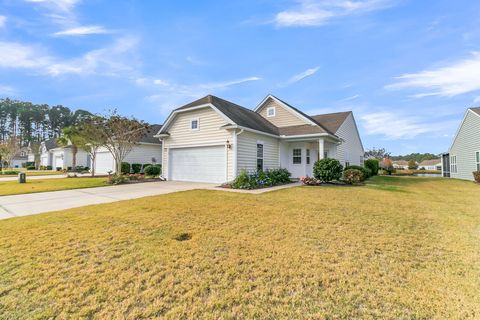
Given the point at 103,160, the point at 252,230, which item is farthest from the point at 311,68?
the point at 103,160

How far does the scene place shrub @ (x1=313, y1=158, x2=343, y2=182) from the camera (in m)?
13.0

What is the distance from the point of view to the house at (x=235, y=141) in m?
12.7

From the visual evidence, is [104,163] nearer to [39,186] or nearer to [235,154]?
[39,186]

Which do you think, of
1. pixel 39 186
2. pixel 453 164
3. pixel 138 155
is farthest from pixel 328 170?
pixel 138 155

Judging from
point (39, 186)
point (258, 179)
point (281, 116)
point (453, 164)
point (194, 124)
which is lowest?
point (39, 186)

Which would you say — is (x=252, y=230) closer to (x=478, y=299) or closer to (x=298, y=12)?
(x=478, y=299)

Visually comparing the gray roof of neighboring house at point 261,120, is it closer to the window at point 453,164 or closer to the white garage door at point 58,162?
the window at point 453,164

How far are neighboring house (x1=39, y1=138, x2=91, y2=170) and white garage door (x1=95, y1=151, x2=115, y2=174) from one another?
7.25 m

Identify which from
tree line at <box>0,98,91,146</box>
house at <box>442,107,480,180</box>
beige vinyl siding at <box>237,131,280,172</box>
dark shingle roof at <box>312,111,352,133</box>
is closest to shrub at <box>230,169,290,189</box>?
beige vinyl siding at <box>237,131,280,172</box>

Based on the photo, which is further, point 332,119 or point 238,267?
point 332,119

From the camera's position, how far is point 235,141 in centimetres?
1220

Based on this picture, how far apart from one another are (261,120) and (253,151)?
444cm

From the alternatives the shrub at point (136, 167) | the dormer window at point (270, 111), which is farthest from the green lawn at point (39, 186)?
the dormer window at point (270, 111)

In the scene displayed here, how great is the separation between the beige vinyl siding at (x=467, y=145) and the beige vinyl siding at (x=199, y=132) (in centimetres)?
1945
